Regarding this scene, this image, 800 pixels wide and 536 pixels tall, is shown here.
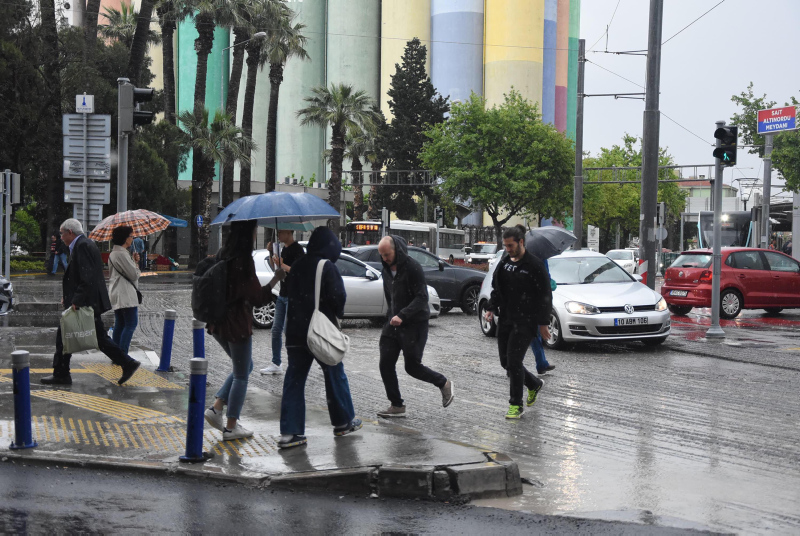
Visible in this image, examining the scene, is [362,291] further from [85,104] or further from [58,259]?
[58,259]

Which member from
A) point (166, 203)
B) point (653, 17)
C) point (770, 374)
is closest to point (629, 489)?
point (770, 374)

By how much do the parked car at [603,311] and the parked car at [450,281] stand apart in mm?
5236

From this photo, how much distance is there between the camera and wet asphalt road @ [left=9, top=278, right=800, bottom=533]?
549 centimetres

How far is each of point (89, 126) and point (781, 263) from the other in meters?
14.8

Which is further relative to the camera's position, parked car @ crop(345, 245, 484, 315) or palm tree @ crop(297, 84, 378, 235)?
palm tree @ crop(297, 84, 378, 235)

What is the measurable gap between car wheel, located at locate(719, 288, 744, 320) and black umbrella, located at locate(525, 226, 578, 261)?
27.5 ft

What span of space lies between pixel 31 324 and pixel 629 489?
12.8 m

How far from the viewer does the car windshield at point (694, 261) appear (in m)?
19.2

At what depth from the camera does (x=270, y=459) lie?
6.23 metres

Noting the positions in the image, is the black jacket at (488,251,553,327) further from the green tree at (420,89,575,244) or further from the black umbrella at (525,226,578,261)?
the green tree at (420,89,575,244)

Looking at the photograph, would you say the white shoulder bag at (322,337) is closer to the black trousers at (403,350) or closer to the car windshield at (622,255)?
the black trousers at (403,350)

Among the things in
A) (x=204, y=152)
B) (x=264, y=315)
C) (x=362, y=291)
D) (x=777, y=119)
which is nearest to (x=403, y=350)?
(x=264, y=315)

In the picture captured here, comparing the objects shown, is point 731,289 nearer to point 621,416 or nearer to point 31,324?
point 621,416

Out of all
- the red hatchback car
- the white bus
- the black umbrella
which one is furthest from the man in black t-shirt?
the white bus
